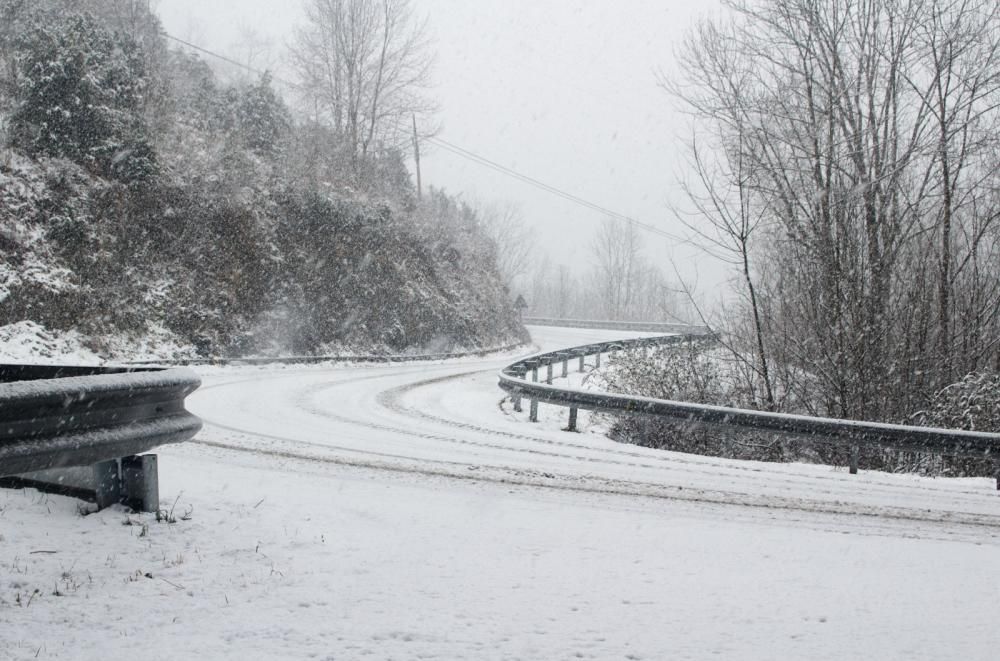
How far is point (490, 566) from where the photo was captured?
4156 millimetres

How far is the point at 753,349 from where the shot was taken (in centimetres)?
1517

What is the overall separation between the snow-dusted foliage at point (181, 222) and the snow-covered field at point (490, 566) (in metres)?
17.9

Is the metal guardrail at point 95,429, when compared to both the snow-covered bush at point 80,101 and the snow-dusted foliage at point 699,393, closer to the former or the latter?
the snow-dusted foliage at point 699,393

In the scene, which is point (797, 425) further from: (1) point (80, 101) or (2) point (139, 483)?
(1) point (80, 101)

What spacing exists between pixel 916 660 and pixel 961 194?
13.4 meters

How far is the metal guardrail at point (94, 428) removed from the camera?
349 centimetres

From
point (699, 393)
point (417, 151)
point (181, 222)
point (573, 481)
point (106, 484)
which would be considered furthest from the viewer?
point (417, 151)

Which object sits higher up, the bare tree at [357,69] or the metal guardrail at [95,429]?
the bare tree at [357,69]

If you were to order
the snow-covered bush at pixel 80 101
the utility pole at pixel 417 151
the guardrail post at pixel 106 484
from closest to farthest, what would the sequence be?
the guardrail post at pixel 106 484
the snow-covered bush at pixel 80 101
the utility pole at pixel 417 151

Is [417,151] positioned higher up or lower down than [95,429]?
higher up

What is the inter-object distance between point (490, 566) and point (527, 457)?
4.42 metres

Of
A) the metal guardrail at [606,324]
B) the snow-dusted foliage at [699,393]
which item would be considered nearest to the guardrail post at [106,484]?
the snow-dusted foliage at [699,393]

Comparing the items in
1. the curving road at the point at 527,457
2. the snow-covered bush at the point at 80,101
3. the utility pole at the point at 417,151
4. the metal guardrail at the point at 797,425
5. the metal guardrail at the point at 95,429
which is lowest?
the curving road at the point at 527,457

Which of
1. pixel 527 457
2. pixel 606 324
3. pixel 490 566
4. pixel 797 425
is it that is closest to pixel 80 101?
pixel 527 457
